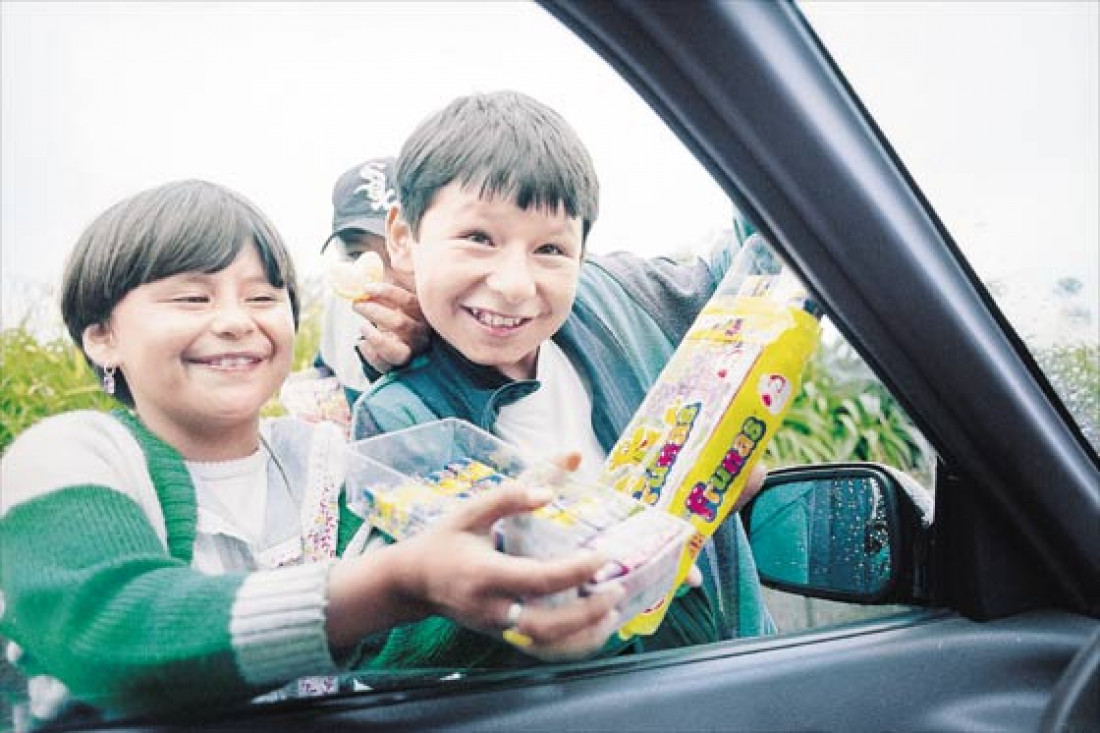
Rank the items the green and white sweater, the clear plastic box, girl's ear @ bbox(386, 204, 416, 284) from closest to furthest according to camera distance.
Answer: the green and white sweater
the clear plastic box
girl's ear @ bbox(386, 204, 416, 284)

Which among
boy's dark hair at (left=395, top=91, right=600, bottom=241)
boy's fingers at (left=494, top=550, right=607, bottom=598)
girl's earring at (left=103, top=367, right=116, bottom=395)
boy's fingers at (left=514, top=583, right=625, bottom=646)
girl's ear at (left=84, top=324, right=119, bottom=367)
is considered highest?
boy's dark hair at (left=395, top=91, right=600, bottom=241)

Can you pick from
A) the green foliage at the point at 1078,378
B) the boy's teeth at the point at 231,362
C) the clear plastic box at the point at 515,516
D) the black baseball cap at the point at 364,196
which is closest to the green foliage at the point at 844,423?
the green foliage at the point at 1078,378

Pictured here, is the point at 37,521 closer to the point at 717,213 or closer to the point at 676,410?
the point at 676,410

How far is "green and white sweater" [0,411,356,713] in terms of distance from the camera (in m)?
1.23

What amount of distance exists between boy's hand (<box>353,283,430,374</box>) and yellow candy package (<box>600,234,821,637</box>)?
37 cm

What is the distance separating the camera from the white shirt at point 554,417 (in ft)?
5.50

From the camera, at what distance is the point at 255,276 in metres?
1.45

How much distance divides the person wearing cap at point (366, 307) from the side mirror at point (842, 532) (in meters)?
0.71

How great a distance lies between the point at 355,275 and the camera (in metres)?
1.64

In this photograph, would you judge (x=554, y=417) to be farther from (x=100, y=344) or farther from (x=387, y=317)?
(x=100, y=344)

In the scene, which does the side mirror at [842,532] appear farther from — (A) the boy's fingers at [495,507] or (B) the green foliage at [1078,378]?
(A) the boy's fingers at [495,507]

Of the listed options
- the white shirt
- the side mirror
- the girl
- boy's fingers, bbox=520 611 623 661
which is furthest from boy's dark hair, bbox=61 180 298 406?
the side mirror

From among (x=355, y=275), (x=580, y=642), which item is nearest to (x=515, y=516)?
(x=580, y=642)

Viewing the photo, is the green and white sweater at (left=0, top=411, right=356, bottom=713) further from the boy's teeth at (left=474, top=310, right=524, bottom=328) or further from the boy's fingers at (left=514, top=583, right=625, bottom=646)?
the boy's teeth at (left=474, top=310, right=524, bottom=328)
